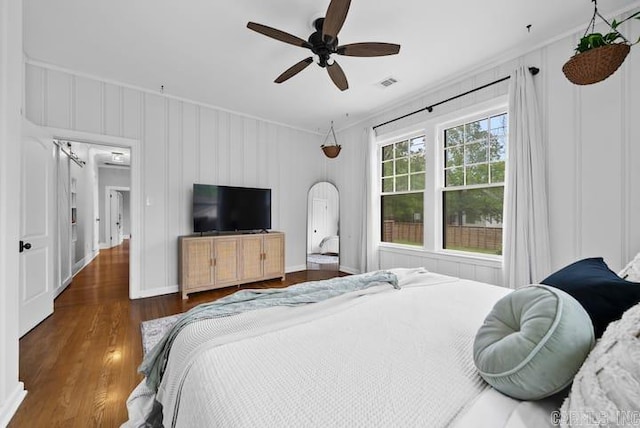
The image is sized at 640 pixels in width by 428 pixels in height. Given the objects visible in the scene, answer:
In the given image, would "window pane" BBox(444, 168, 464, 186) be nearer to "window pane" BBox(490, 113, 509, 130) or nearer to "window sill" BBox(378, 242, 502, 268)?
"window pane" BBox(490, 113, 509, 130)

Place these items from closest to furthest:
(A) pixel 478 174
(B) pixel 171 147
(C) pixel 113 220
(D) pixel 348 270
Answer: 1. (A) pixel 478 174
2. (B) pixel 171 147
3. (D) pixel 348 270
4. (C) pixel 113 220

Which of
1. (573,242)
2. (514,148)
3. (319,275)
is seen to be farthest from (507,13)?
(319,275)

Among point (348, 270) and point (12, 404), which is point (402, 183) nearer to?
point (348, 270)

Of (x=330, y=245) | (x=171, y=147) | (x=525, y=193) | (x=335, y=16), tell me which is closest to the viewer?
(x=335, y=16)

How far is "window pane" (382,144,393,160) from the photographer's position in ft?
14.3

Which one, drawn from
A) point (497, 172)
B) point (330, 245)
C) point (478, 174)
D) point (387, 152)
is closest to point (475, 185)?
point (478, 174)

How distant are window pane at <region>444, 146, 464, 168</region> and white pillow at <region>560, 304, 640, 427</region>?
308 centimetres

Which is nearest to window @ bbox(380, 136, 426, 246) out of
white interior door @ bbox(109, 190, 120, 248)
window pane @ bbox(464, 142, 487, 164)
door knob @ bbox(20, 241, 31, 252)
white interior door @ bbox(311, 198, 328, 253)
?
window pane @ bbox(464, 142, 487, 164)

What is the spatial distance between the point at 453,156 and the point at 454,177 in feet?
0.92

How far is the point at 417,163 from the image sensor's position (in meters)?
3.91

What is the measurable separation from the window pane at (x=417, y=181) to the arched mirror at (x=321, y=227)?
166 cm

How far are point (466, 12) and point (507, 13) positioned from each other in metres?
0.37

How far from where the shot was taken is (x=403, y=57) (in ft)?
9.38

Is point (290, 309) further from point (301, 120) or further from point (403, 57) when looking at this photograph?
point (301, 120)
